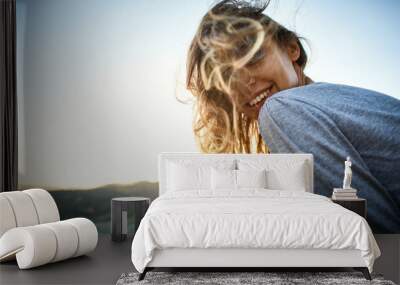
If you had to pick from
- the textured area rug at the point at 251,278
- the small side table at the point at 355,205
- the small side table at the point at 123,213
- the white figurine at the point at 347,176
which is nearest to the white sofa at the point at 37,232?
the textured area rug at the point at 251,278

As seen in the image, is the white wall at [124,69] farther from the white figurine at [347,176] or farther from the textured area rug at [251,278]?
the textured area rug at [251,278]

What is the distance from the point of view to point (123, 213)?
253 inches

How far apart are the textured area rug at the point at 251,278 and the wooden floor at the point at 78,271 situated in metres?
0.23

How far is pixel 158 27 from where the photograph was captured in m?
7.20

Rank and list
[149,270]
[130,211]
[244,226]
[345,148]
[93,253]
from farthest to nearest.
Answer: [345,148] → [130,211] → [93,253] → [149,270] → [244,226]

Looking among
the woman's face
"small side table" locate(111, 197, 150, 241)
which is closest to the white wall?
the woman's face

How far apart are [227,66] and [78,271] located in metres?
→ 3.10

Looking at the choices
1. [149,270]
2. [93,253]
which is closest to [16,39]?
[93,253]

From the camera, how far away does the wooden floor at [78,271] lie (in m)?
4.65

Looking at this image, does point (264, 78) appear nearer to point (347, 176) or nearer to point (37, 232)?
A: point (347, 176)

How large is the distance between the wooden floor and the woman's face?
227 cm

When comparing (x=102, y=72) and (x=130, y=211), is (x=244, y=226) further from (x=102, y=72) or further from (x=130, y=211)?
(x=102, y=72)

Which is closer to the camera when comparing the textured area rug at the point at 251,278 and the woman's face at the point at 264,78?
the textured area rug at the point at 251,278

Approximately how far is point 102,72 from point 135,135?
82cm
